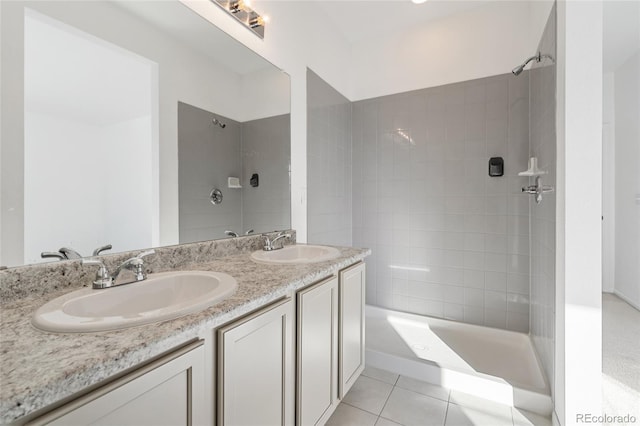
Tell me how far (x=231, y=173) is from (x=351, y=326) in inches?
42.5

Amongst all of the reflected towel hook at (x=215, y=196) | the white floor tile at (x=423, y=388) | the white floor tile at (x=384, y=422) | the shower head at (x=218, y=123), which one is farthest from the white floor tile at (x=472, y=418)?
the shower head at (x=218, y=123)

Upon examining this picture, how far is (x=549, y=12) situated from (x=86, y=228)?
2.48 meters

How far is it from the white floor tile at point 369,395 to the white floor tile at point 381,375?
3cm

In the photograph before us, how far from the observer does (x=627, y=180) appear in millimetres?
3121

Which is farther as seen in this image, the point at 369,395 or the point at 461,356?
the point at 461,356

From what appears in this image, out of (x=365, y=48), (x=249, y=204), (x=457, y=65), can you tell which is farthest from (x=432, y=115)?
(x=249, y=204)

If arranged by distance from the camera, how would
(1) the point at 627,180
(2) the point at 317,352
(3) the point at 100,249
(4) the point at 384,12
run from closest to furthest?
(3) the point at 100,249 < (2) the point at 317,352 < (4) the point at 384,12 < (1) the point at 627,180

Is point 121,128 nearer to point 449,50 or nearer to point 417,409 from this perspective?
point 417,409

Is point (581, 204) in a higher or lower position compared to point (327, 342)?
higher

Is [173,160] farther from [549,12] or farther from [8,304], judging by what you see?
[549,12]

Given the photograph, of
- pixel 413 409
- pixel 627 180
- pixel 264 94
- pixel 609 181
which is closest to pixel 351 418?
pixel 413 409

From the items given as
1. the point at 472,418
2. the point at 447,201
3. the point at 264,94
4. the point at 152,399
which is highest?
the point at 264,94

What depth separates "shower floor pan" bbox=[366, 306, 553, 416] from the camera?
1.62 meters

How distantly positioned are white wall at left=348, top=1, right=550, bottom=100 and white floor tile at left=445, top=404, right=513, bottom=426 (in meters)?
2.37
